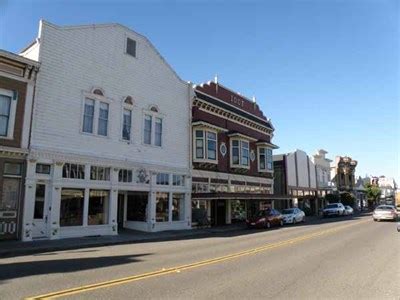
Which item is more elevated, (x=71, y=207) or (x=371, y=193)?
(x=371, y=193)

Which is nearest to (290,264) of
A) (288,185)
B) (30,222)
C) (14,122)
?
(30,222)

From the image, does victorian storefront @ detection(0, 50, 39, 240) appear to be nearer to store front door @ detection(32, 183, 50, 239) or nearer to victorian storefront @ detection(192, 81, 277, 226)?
store front door @ detection(32, 183, 50, 239)

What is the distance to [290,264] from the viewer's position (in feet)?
39.4

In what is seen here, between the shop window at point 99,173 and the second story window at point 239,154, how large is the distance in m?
14.2

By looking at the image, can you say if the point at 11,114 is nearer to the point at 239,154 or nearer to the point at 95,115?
the point at 95,115

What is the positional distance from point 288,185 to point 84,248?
113ft

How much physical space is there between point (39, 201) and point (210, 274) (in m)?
12.7

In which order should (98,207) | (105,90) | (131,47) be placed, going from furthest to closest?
(131,47)
(105,90)
(98,207)

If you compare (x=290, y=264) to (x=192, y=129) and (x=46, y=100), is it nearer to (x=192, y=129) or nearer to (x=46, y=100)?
(x=46, y=100)

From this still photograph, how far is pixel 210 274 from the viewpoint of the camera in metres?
10.2

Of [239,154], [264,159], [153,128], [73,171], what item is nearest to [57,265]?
[73,171]

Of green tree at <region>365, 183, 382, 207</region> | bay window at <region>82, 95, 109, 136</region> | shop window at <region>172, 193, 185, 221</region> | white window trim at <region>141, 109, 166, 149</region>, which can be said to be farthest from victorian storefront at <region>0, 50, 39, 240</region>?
green tree at <region>365, 183, 382, 207</region>

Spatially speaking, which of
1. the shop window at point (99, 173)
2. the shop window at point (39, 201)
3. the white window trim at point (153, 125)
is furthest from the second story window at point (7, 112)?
the white window trim at point (153, 125)

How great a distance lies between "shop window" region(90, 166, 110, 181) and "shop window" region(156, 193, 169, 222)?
4.56 meters
